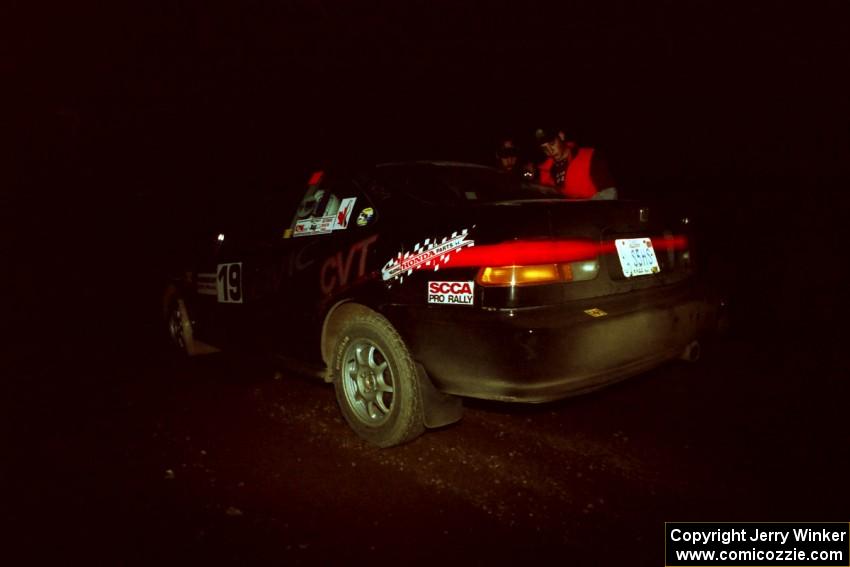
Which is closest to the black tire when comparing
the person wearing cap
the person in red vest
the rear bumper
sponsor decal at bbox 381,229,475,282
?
the rear bumper

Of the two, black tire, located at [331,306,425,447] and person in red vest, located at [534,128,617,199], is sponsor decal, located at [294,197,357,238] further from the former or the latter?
person in red vest, located at [534,128,617,199]

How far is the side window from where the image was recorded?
3.43m

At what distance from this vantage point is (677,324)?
301 centimetres

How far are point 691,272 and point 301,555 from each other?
8.03 feet

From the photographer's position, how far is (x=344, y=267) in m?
3.30

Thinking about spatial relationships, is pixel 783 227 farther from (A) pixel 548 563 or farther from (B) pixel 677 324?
(A) pixel 548 563

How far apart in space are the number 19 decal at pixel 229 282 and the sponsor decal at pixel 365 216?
1.28 meters

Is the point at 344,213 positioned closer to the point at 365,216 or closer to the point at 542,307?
the point at 365,216

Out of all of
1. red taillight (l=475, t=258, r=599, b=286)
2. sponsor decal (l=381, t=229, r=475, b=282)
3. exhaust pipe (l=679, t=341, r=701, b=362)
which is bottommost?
exhaust pipe (l=679, t=341, r=701, b=362)

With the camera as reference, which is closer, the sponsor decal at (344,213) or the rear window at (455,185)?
the rear window at (455,185)

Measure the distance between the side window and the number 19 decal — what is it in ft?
2.09

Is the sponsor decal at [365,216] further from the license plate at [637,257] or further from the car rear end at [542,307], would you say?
the license plate at [637,257]

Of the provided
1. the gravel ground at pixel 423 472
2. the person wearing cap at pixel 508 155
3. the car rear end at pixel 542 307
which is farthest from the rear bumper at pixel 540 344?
the person wearing cap at pixel 508 155

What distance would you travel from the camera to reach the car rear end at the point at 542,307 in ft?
8.39
